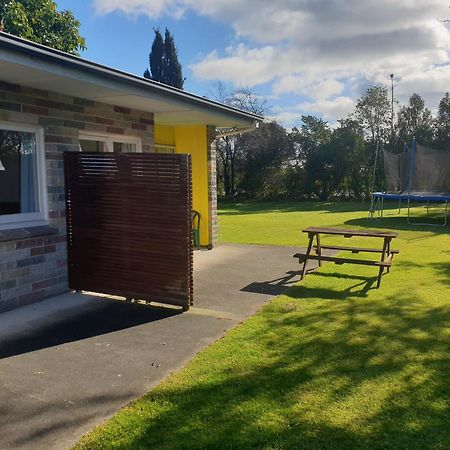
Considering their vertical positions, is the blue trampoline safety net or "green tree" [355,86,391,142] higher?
"green tree" [355,86,391,142]

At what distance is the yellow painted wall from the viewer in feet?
33.6

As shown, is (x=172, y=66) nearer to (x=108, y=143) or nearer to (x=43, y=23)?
(x=43, y=23)

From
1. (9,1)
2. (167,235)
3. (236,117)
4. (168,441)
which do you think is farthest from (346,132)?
(168,441)

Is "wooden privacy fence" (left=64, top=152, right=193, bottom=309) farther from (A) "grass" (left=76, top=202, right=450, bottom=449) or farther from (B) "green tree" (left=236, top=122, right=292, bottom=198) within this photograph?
(B) "green tree" (left=236, top=122, right=292, bottom=198)

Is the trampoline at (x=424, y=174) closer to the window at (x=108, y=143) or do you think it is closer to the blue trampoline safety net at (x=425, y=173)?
the blue trampoline safety net at (x=425, y=173)

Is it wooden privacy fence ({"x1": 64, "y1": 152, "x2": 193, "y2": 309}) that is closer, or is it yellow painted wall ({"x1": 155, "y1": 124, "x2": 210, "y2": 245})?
wooden privacy fence ({"x1": 64, "y1": 152, "x2": 193, "y2": 309})

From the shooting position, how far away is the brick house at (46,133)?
5.13 m

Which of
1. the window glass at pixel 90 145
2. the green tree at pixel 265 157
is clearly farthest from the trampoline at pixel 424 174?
the green tree at pixel 265 157

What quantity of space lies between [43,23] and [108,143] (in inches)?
580

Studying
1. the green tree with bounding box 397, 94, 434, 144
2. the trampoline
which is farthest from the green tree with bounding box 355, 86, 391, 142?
the trampoline

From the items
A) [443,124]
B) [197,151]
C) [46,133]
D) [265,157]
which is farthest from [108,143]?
[443,124]

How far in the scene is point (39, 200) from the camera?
6160 mm

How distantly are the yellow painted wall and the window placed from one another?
2.41 metres

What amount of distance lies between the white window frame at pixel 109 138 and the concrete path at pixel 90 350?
2.29m
